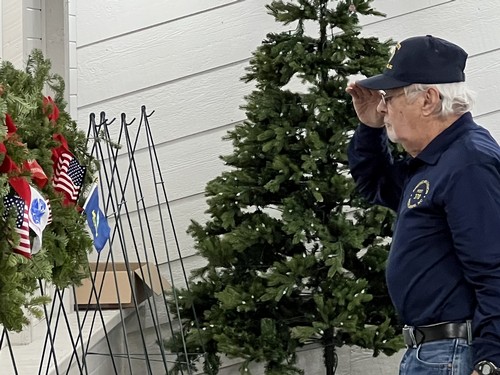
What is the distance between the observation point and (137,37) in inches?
185

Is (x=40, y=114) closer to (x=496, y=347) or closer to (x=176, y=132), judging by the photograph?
(x=496, y=347)

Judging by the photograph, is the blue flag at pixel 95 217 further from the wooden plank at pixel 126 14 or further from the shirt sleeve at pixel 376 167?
the wooden plank at pixel 126 14

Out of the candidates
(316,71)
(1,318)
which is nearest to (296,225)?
(316,71)

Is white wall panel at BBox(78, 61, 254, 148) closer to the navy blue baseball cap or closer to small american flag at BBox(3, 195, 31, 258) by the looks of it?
the navy blue baseball cap

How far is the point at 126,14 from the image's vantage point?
4699mm

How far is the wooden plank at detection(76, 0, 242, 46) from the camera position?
466 centimetres

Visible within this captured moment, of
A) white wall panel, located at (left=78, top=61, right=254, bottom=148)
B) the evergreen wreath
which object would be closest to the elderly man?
the evergreen wreath

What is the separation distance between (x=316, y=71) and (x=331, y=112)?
0.61 ft

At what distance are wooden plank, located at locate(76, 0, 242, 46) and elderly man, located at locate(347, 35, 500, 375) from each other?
238cm

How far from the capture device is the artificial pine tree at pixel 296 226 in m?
3.70

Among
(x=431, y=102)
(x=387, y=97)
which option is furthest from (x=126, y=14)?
(x=431, y=102)

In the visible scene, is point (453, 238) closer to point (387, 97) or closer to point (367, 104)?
point (387, 97)

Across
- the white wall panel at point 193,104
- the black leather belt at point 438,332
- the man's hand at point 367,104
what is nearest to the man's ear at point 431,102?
the man's hand at point 367,104

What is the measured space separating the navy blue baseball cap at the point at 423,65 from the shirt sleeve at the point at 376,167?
0.30 m
